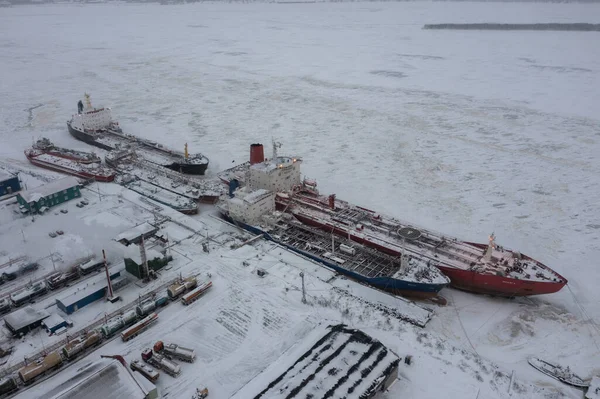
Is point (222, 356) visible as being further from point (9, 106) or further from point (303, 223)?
point (9, 106)

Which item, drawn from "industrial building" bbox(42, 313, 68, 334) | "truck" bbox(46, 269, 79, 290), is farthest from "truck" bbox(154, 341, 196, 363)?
"truck" bbox(46, 269, 79, 290)

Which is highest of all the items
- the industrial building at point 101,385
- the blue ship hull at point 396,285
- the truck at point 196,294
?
the industrial building at point 101,385

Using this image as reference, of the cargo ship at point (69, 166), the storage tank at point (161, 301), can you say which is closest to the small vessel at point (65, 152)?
the cargo ship at point (69, 166)

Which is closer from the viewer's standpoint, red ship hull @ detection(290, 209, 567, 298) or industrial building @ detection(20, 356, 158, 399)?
industrial building @ detection(20, 356, 158, 399)

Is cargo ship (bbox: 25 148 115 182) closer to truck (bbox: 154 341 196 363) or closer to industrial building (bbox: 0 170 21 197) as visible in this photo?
industrial building (bbox: 0 170 21 197)

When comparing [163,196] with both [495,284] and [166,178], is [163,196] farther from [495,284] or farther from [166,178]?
[495,284]

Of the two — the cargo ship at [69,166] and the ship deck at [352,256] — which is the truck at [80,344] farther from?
the cargo ship at [69,166]
